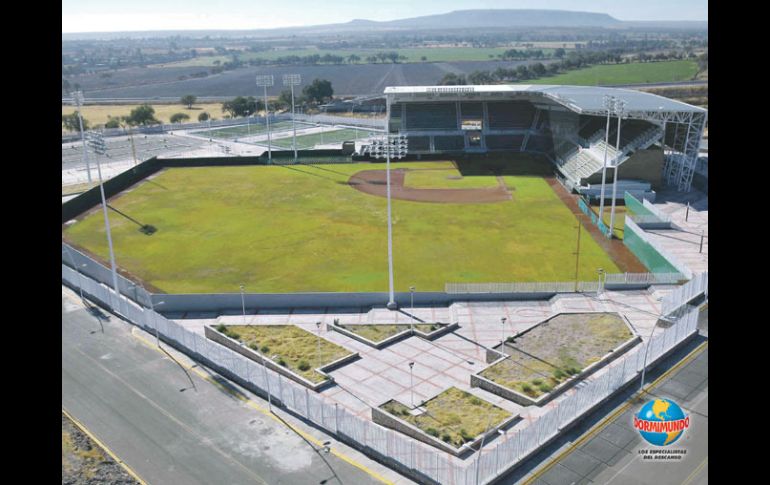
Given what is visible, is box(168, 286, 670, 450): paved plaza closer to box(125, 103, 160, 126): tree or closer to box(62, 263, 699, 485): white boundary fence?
box(62, 263, 699, 485): white boundary fence

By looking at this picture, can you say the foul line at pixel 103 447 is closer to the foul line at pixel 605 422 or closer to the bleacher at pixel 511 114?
the foul line at pixel 605 422

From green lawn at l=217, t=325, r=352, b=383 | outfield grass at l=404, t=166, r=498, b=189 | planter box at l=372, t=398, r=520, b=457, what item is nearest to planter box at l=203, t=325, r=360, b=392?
green lawn at l=217, t=325, r=352, b=383

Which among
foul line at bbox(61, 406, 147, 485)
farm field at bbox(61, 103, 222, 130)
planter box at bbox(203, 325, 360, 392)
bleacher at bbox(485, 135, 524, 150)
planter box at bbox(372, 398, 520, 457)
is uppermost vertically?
farm field at bbox(61, 103, 222, 130)

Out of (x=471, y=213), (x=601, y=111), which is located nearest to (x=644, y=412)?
(x=471, y=213)

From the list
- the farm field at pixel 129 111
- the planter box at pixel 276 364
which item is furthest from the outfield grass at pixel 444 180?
the farm field at pixel 129 111

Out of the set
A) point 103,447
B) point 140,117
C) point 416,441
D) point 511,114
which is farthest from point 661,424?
point 140,117

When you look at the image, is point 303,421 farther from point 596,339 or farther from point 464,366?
point 596,339

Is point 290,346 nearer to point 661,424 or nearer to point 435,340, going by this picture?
point 435,340
